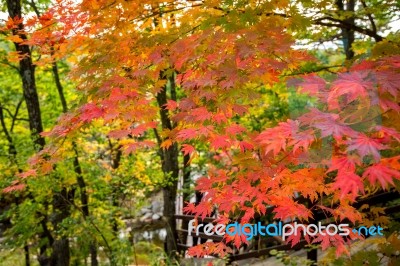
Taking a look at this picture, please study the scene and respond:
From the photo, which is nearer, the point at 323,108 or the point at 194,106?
the point at 323,108

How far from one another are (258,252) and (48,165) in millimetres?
4080

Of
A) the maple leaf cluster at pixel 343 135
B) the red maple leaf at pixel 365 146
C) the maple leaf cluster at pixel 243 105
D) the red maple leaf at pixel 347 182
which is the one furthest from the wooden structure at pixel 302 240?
the red maple leaf at pixel 365 146

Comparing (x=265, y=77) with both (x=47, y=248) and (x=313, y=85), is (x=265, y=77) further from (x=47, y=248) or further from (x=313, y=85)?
(x=47, y=248)

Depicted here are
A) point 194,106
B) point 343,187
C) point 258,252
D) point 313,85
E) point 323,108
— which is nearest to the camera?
point 343,187

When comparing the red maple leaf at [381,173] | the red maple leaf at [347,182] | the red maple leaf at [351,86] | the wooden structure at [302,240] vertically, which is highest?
the red maple leaf at [351,86]

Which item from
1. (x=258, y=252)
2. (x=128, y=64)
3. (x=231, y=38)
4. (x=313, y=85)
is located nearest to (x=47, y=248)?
(x=258, y=252)

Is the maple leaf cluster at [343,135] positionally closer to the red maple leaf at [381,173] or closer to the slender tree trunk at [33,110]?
the red maple leaf at [381,173]

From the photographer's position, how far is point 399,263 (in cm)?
291

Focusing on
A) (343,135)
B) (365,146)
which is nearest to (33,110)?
(343,135)

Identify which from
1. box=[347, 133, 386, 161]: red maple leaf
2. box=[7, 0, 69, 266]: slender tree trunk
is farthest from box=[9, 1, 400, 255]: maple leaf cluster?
box=[7, 0, 69, 266]: slender tree trunk

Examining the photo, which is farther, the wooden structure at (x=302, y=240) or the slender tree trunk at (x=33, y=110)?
the slender tree trunk at (x=33, y=110)

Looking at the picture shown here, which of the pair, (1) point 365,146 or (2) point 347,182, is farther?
(2) point 347,182

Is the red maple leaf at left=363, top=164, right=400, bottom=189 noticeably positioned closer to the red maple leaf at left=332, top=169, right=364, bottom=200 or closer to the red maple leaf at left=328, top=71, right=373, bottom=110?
the red maple leaf at left=332, top=169, right=364, bottom=200

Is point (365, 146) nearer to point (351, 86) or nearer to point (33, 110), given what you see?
point (351, 86)
